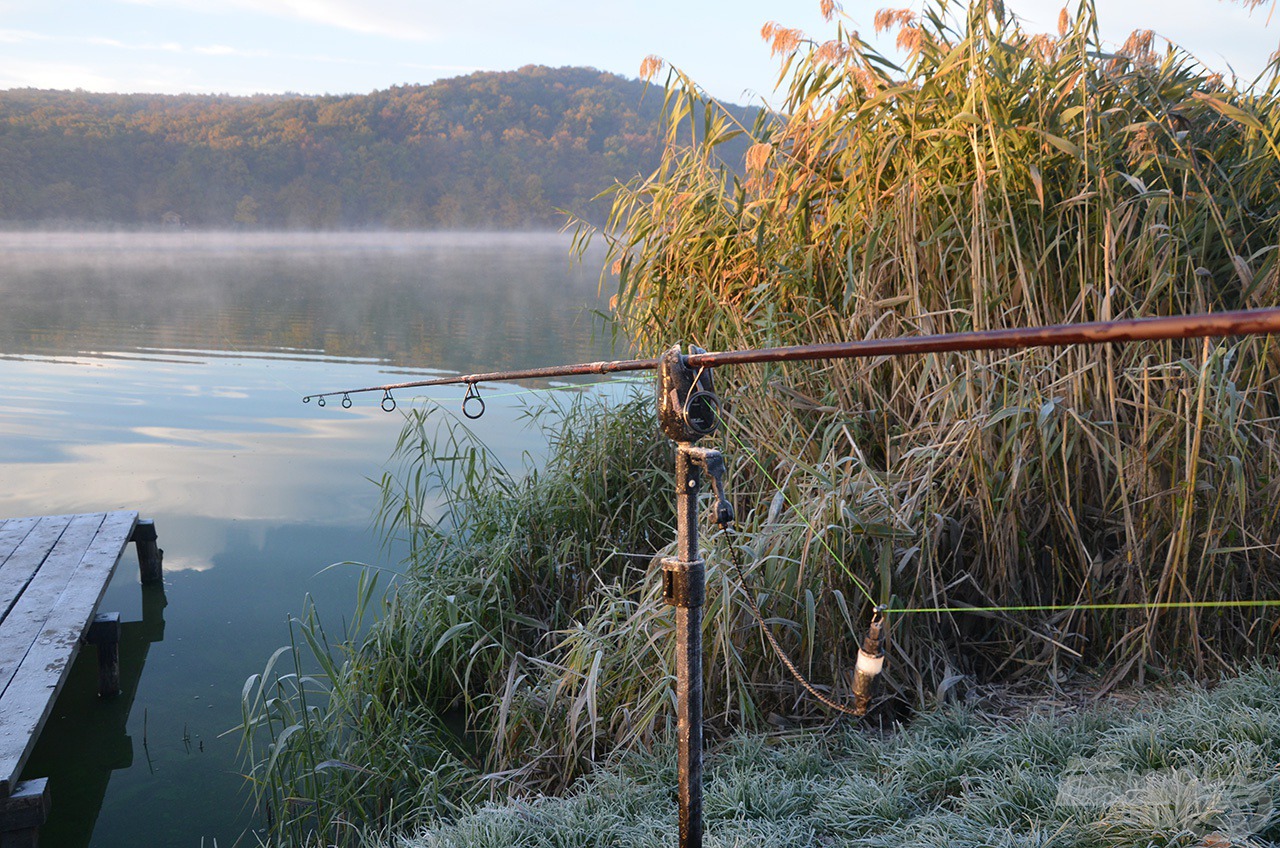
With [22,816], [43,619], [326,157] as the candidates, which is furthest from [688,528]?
[326,157]

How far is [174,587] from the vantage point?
482 centimetres

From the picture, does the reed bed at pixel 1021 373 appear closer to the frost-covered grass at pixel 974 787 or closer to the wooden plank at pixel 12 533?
the frost-covered grass at pixel 974 787

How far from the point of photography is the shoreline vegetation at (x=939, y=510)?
88.4 inches

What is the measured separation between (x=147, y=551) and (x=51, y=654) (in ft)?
5.94

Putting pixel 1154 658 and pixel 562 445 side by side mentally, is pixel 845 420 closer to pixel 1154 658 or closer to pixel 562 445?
pixel 1154 658

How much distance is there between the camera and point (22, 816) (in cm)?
242

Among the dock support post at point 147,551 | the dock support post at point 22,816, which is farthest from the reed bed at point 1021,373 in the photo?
the dock support post at point 147,551

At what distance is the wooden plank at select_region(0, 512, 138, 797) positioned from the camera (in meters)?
2.56

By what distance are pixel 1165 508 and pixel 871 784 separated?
127cm

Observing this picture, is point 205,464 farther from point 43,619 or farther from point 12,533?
point 43,619

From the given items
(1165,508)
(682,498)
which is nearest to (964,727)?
(1165,508)

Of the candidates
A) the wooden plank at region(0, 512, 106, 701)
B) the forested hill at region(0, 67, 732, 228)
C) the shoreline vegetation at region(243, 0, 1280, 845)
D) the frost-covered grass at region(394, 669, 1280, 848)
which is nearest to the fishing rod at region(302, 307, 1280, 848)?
the frost-covered grass at region(394, 669, 1280, 848)

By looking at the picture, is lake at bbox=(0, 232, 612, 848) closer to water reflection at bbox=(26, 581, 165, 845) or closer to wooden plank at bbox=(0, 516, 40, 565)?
water reflection at bbox=(26, 581, 165, 845)

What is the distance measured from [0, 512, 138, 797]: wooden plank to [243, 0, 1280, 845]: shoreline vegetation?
632 millimetres
